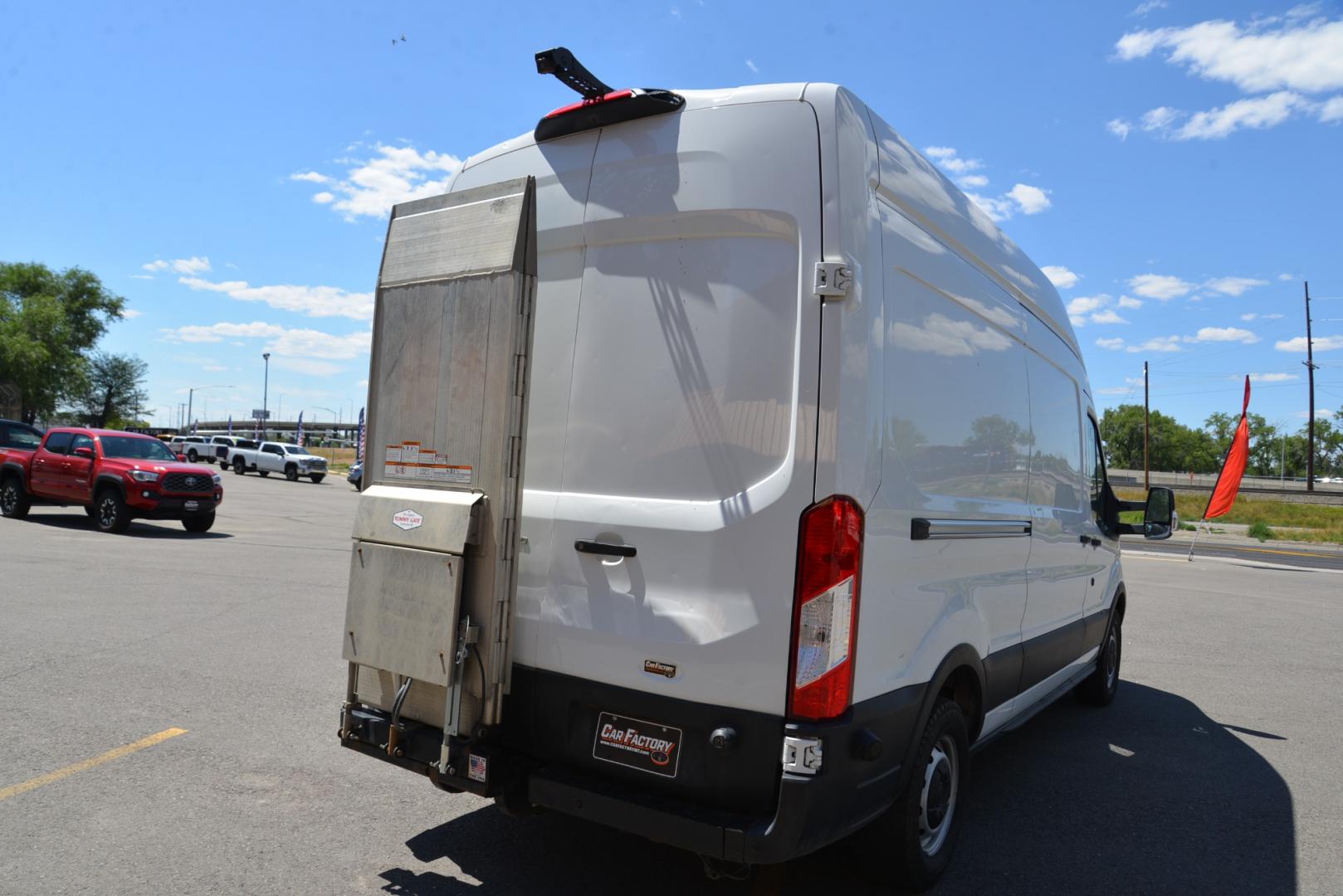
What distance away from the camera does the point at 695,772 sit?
115 inches

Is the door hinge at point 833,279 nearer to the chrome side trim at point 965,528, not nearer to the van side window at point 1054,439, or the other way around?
the chrome side trim at point 965,528

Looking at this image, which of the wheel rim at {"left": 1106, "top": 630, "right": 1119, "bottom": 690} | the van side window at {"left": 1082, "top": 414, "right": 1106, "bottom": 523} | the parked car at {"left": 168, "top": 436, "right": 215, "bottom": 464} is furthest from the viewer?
the parked car at {"left": 168, "top": 436, "right": 215, "bottom": 464}

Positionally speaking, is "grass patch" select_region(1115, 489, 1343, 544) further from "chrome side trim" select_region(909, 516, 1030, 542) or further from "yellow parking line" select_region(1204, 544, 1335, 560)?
"chrome side trim" select_region(909, 516, 1030, 542)

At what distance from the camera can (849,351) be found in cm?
293

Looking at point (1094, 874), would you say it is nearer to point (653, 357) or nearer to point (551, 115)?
point (653, 357)

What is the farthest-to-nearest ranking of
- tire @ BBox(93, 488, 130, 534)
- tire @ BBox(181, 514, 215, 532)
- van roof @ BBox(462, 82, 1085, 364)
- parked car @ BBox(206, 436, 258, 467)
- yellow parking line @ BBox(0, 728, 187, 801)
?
parked car @ BBox(206, 436, 258, 467)
tire @ BBox(181, 514, 215, 532)
tire @ BBox(93, 488, 130, 534)
yellow parking line @ BBox(0, 728, 187, 801)
van roof @ BBox(462, 82, 1085, 364)

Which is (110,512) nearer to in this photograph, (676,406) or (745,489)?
(676,406)

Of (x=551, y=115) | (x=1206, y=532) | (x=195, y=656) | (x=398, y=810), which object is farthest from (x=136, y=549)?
(x=1206, y=532)

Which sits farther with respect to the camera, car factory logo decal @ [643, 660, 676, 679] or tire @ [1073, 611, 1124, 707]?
tire @ [1073, 611, 1124, 707]

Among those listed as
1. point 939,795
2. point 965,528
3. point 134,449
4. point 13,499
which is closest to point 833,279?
point 965,528

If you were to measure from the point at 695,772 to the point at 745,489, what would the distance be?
93 cm

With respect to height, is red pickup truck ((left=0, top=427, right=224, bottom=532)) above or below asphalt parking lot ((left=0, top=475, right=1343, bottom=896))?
above

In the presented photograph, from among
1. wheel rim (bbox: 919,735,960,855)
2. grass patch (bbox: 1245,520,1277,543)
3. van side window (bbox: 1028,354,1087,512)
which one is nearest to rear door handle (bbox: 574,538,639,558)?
wheel rim (bbox: 919,735,960,855)

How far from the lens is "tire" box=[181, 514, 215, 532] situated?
1562cm
